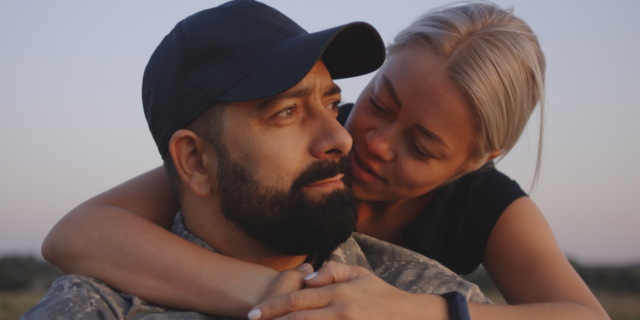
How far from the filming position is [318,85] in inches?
89.7

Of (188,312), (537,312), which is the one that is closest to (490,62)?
(537,312)

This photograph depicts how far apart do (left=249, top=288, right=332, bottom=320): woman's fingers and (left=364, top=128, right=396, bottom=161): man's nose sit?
105 centimetres

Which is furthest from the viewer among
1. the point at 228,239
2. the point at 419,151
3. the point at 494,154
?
the point at 494,154

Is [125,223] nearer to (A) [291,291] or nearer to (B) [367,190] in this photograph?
(A) [291,291]

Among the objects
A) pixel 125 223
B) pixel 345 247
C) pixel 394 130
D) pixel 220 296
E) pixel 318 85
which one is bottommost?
pixel 345 247

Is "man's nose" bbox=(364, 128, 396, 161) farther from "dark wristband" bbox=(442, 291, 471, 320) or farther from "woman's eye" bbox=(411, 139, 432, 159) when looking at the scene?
"dark wristband" bbox=(442, 291, 471, 320)

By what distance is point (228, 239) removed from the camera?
7.83ft

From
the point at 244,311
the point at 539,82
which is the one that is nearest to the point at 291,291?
the point at 244,311

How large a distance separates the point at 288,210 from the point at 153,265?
0.61 meters

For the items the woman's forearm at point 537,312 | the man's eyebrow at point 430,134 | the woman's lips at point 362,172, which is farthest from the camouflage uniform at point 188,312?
the man's eyebrow at point 430,134

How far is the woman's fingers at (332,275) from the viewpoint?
1.85m

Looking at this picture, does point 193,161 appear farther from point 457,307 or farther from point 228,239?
point 457,307

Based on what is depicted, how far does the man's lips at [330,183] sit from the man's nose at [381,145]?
36 centimetres

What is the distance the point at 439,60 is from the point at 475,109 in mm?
324
